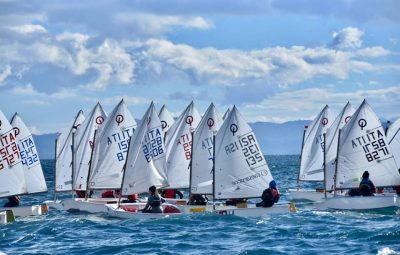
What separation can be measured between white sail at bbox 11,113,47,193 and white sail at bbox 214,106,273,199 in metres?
13.0

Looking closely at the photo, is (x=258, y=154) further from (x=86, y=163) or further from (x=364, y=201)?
(x=86, y=163)

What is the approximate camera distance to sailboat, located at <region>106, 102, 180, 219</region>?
45.0 meters

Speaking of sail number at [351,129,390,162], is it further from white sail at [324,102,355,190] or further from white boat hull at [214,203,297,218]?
white boat hull at [214,203,297,218]

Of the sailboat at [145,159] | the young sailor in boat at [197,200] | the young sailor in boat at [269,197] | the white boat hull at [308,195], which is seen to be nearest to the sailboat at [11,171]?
the sailboat at [145,159]

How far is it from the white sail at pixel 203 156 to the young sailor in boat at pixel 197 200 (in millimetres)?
304

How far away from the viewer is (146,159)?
45.3 metres

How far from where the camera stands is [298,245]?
1180 inches

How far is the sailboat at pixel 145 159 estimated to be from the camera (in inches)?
1772

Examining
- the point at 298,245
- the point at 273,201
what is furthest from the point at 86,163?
the point at 298,245

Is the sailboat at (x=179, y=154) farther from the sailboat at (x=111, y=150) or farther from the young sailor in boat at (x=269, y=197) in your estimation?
the young sailor in boat at (x=269, y=197)

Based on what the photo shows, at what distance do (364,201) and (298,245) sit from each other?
1308cm

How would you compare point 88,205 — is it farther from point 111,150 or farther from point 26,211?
point 111,150

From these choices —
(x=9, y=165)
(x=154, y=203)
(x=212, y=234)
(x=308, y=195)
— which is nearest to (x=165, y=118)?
(x=308, y=195)

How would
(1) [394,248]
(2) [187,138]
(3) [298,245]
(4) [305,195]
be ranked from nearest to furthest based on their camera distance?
1. (1) [394,248]
2. (3) [298,245]
3. (2) [187,138]
4. (4) [305,195]
